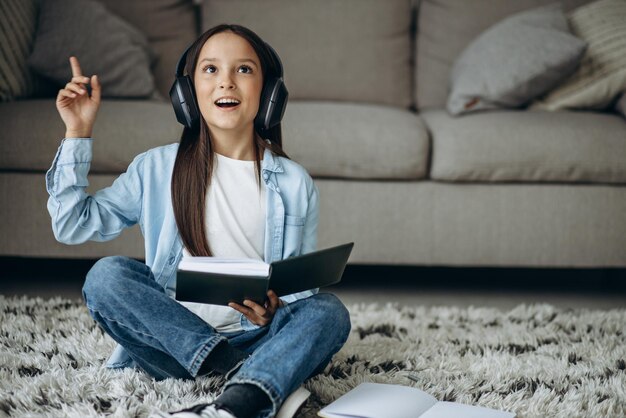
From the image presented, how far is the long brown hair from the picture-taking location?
135cm

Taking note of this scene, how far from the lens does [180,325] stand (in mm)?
1238

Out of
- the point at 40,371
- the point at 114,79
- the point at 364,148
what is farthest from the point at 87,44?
the point at 40,371

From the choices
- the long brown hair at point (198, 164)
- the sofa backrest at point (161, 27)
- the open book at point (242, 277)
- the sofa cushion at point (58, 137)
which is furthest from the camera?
the sofa backrest at point (161, 27)

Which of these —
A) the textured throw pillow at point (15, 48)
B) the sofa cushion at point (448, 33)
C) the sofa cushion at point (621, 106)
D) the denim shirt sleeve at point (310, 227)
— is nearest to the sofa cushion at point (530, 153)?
the sofa cushion at point (621, 106)

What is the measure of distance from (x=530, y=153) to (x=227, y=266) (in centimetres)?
123

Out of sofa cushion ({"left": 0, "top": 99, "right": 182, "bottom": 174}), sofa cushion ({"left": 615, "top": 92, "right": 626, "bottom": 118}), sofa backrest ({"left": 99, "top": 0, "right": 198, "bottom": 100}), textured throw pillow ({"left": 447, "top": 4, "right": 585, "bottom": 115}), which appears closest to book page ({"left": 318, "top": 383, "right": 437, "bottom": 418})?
sofa cushion ({"left": 0, "top": 99, "right": 182, "bottom": 174})

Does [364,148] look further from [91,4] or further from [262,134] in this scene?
[91,4]

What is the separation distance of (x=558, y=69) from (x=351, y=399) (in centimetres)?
150

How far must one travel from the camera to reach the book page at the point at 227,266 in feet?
3.68

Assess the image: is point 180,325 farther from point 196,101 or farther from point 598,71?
point 598,71

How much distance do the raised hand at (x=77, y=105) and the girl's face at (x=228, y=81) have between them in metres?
0.21

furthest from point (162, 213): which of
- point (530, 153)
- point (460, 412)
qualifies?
point (530, 153)

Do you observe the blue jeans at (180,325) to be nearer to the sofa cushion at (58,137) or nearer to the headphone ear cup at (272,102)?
the headphone ear cup at (272,102)

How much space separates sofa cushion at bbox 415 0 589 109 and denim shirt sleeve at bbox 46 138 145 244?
5.22 feet
